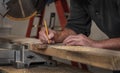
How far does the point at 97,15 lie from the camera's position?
1.67m

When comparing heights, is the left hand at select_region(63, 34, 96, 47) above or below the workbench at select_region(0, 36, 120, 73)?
above

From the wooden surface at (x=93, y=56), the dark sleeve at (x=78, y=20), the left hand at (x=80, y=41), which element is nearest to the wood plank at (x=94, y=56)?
the wooden surface at (x=93, y=56)

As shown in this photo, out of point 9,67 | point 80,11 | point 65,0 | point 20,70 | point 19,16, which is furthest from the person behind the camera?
point 65,0

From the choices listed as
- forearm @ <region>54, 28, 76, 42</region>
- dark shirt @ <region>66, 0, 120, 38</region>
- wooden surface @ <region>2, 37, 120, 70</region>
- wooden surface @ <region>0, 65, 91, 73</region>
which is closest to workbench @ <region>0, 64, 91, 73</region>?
wooden surface @ <region>0, 65, 91, 73</region>

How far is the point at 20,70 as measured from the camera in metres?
1.41

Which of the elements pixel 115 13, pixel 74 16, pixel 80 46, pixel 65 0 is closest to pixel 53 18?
pixel 65 0

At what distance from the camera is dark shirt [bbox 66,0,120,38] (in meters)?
1.54

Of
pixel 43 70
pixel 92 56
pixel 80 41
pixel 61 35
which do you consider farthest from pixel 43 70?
pixel 92 56

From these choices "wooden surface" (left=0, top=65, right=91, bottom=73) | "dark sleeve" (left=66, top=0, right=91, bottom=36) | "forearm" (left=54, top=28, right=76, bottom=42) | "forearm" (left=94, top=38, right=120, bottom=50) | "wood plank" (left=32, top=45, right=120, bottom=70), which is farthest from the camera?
"dark sleeve" (left=66, top=0, right=91, bottom=36)

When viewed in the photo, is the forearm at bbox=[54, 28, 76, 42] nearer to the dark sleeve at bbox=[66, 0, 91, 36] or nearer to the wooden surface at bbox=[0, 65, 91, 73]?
the dark sleeve at bbox=[66, 0, 91, 36]

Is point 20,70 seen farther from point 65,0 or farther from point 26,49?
point 65,0

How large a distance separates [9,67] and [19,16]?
38cm

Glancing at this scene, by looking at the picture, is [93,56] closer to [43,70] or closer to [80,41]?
[80,41]

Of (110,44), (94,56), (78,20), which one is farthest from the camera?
(78,20)
